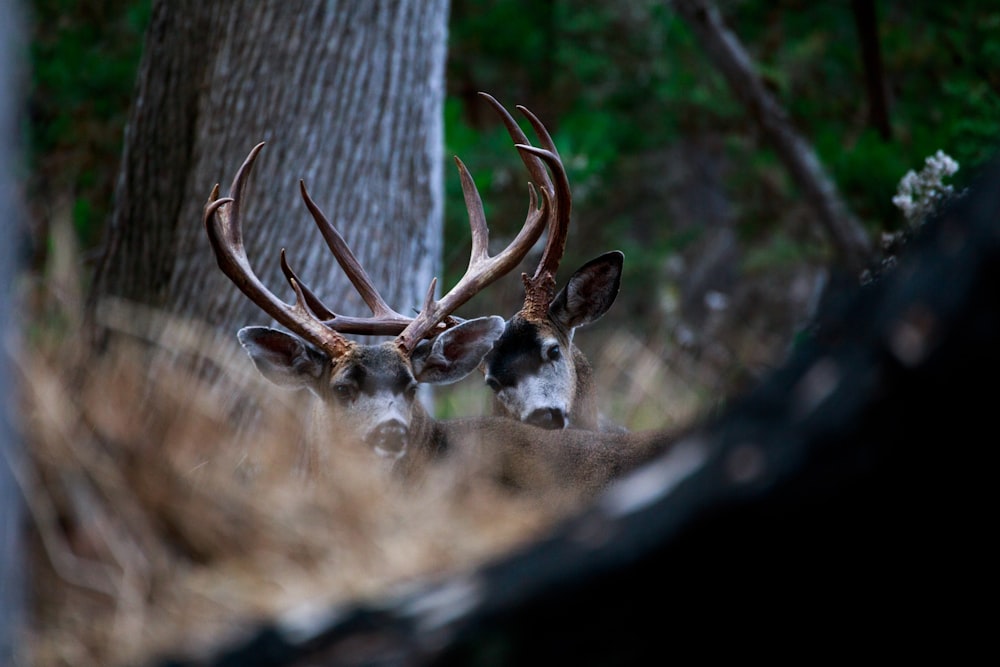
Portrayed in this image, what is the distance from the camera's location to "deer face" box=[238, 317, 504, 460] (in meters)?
6.47

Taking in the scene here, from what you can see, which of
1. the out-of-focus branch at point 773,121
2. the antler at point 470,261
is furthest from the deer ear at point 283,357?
the out-of-focus branch at point 773,121

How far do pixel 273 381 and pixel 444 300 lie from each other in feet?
3.58

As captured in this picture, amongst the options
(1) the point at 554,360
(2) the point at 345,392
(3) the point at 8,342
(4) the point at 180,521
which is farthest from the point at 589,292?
(3) the point at 8,342

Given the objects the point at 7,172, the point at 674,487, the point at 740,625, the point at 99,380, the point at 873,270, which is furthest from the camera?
the point at 873,270

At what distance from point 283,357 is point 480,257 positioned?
1.35 meters

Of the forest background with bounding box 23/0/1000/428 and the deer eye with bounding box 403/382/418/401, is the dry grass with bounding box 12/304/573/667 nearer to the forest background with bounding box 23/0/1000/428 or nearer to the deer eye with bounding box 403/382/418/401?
the forest background with bounding box 23/0/1000/428

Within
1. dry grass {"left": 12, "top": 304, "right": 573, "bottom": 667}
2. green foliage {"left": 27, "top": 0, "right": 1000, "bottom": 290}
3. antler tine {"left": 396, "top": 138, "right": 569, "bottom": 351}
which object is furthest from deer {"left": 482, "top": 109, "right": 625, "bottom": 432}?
dry grass {"left": 12, "top": 304, "right": 573, "bottom": 667}

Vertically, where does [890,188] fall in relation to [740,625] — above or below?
above

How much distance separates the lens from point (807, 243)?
18.6 m

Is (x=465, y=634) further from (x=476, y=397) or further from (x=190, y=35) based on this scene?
(x=190, y=35)

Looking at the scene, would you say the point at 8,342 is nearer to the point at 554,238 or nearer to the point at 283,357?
the point at 283,357

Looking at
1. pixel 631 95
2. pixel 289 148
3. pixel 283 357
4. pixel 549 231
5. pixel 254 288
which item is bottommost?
pixel 283 357

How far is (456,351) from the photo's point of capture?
721 centimetres

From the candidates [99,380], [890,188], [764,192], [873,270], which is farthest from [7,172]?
[764,192]
